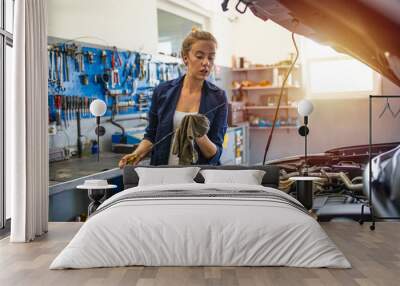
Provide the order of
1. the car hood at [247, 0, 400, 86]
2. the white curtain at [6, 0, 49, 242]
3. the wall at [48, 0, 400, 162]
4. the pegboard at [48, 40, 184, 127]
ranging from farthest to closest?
the wall at [48, 0, 400, 162] < the pegboard at [48, 40, 184, 127] < the white curtain at [6, 0, 49, 242] < the car hood at [247, 0, 400, 86]

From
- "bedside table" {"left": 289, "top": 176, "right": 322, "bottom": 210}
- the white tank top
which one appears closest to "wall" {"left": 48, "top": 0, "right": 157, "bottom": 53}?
the white tank top

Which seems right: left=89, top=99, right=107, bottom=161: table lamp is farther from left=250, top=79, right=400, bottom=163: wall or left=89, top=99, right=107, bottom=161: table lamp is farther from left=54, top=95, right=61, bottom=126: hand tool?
left=250, top=79, right=400, bottom=163: wall

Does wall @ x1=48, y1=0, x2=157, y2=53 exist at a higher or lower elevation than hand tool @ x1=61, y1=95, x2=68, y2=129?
higher

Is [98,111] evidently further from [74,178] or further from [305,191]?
[305,191]

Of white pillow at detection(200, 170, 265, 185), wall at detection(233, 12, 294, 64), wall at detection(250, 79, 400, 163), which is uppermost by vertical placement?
wall at detection(233, 12, 294, 64)

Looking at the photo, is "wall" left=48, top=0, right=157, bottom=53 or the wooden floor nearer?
the wooden floor

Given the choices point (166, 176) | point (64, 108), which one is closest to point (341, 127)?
point (166, 176)

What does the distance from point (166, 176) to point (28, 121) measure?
4.65 feet

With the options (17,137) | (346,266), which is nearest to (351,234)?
(346,266)

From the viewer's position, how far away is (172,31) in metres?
5.84

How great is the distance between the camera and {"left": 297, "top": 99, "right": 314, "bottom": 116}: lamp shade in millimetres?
5727

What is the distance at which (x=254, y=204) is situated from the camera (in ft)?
13.3

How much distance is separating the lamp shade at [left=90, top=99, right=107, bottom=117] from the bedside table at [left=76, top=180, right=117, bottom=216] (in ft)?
2.45

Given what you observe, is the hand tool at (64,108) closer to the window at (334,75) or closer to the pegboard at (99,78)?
the pegboard at (99,78)
